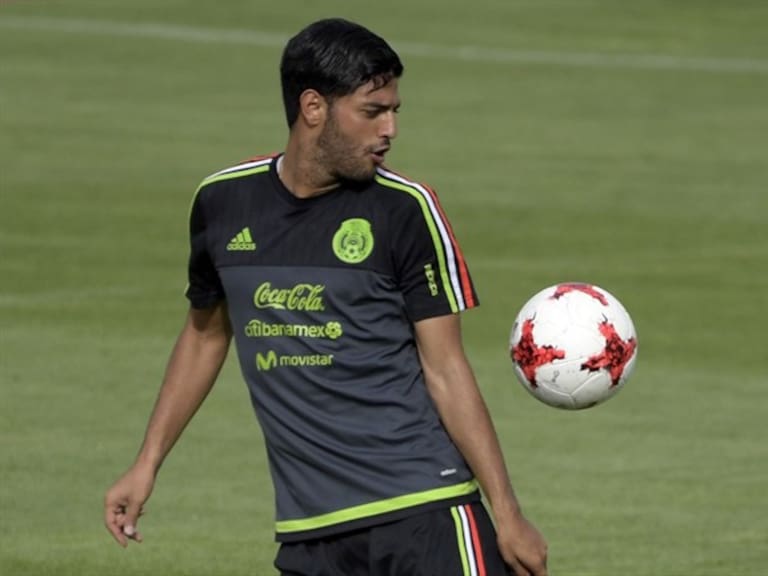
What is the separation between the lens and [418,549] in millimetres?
6250

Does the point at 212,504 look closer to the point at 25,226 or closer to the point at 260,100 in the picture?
the point at 25,226

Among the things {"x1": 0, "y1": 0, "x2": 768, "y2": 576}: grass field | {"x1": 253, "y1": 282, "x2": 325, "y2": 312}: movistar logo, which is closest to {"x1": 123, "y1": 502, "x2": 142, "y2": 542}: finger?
Result: {"x1": 253, "y1": 282, "x2": 325, "y2": 312}: movistar logo

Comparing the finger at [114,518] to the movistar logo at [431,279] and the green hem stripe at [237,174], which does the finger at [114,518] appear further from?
the movistar logo at [431,279]

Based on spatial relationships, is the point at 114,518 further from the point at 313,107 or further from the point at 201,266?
the point at 313,107

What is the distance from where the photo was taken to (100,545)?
34.7 feet

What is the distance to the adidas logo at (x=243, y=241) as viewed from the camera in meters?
6.48

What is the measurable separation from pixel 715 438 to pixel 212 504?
10.1 feet

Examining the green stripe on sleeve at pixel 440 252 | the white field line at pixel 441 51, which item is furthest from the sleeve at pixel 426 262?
the white field line at pixel 441 51

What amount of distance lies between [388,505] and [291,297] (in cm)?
64

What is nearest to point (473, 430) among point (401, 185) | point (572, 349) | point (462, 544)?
point (462, 544)

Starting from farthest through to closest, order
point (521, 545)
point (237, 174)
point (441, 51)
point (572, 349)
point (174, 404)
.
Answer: point (441, 51) < point (572, 349) < point (174, 404) < point (237, 174) < point (521, 545)

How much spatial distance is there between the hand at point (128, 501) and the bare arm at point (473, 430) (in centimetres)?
97

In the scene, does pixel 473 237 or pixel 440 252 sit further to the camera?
pixel 473 237

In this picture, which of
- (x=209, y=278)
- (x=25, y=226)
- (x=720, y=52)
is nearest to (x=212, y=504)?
(x=209, y=278)
